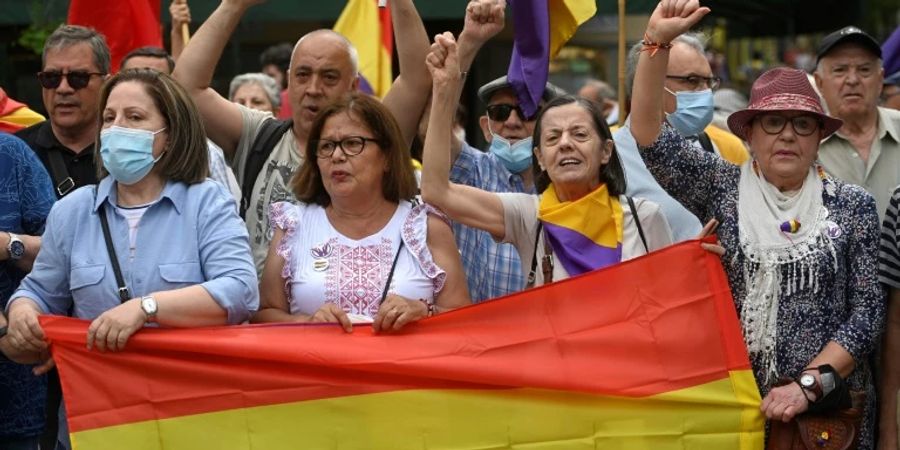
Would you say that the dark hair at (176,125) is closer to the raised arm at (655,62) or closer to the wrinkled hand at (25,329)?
the wrinkled hand at (25,329)

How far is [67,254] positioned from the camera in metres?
5.07

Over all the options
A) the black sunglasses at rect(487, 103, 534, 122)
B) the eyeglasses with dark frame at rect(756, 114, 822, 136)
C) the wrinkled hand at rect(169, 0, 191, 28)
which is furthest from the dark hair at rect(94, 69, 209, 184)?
the wrinkled hand at rect(169, 0, 191, 28)

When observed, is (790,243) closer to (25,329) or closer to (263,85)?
(25,329)

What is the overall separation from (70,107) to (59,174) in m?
0.33

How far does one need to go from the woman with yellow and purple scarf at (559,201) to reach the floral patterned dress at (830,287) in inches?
7.5

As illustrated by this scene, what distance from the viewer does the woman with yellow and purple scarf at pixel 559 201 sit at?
522 cm

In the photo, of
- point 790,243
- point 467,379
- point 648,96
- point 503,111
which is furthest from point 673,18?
point 503,111

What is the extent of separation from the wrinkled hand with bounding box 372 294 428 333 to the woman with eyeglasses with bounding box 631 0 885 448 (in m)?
0.97

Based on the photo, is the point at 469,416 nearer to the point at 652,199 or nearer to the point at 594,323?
the point at 594,323

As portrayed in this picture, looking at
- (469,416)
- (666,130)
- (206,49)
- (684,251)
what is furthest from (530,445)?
(206,49)

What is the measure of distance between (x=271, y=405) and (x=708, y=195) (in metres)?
1.69

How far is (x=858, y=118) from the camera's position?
23.1ft

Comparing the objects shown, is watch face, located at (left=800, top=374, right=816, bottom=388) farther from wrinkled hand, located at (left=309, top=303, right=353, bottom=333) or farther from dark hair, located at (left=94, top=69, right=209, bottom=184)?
dark hair, located at (left=94, top=69, right=209, bottom=184)

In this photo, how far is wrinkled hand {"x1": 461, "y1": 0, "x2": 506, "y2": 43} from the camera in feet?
18.0
